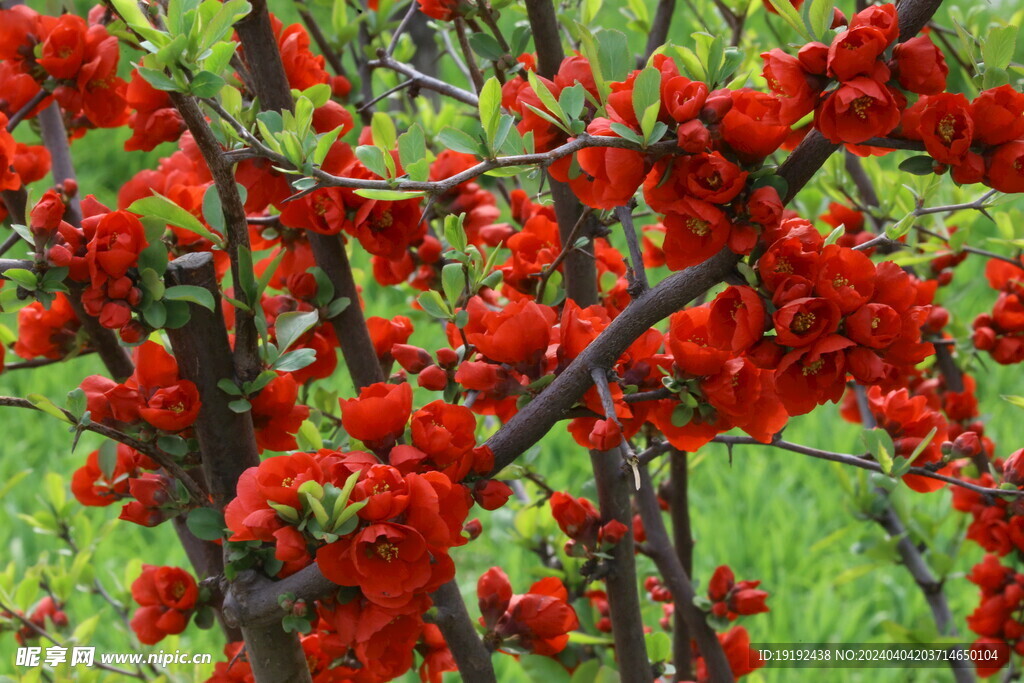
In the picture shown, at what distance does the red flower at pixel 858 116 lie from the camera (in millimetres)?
493

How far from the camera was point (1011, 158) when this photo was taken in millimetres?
547

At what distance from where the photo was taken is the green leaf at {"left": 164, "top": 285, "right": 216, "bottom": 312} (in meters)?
0.60

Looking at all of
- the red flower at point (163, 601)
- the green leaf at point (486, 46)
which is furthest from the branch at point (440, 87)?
the red flower at point (163, 601)

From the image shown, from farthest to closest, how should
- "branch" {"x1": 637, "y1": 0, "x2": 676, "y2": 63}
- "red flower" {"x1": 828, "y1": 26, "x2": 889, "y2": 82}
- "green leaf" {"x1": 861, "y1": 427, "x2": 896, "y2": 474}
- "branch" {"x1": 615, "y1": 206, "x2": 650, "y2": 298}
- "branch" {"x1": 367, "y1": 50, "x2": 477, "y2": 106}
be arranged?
"branch" {"x1": 637, "y1": 0, "x2": 676, "y2": 63} < "branch" {"x1": 367, "y1": 50, "x2": 477, "y2": 106} < "green leaf" {"x1": 861, "y1": 427, "x2": 896, "y2": 474} < "branch" {"x1": 615, "y1": 206, "x2": 650, "y2": 298} < "red flower" {"x1": 828, "y1": 26, "x2": 889, "y2": 82}

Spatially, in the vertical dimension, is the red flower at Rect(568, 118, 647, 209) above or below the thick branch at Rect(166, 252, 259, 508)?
above

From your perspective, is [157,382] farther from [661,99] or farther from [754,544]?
[754,544]

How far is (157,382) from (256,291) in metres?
0.09

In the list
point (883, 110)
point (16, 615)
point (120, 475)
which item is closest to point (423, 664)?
point (120, 475)

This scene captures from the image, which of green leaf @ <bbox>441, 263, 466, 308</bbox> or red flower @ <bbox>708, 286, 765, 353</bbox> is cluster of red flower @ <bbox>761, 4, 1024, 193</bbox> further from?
green leaf @ <bbox>441, 263, 466, 308</bbox>

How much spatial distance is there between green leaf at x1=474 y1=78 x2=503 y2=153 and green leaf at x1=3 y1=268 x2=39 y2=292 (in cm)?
27

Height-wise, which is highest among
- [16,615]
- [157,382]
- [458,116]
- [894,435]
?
[458,116]

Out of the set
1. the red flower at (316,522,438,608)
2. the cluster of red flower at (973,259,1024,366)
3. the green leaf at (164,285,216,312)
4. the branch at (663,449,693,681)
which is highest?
the green leaf at (164,285,216,312)

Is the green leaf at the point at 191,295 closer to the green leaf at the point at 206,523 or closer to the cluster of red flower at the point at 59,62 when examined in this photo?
the green leaf at the point at 206,523

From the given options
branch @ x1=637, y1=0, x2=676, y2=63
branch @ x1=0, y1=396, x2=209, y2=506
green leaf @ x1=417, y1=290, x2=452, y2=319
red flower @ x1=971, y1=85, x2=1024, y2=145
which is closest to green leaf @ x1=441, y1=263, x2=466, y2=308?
green leaf @ x1=417, y1=290, x2=452, y2=319
